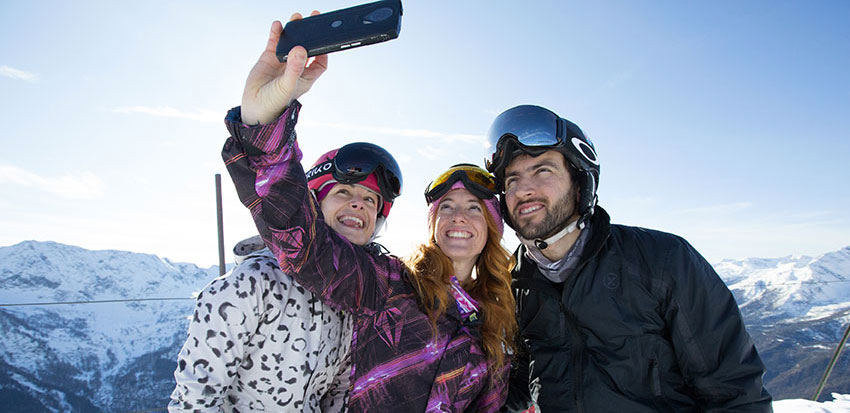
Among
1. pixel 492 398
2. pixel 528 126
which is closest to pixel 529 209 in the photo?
pixel 528 126

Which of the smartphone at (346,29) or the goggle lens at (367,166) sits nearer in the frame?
the smartphone at (346,29)

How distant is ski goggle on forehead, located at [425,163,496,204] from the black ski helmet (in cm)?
15

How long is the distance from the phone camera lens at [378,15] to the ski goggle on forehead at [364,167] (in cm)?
130

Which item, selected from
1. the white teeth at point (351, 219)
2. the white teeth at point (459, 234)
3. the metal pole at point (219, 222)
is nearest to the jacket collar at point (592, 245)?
the white teeth at point (459, 234)

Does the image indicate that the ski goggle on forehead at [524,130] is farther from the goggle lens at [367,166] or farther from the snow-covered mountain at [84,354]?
the snow-covered mountain at [84,354]

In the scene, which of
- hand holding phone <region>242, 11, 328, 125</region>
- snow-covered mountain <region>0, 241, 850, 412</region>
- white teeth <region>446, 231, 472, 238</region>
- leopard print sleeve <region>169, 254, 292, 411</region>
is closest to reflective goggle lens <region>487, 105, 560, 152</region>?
white teeth <region>446, 231, 472, 238</region>

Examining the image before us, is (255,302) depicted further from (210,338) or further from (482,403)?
(482,403)

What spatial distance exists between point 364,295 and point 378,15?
4.74ft

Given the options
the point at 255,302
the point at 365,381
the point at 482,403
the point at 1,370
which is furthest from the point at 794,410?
the point at 1,370

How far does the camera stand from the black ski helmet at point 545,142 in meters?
3.02

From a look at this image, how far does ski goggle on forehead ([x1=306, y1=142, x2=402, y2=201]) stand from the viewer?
2.82m

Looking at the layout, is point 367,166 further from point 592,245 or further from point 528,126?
point 592,245

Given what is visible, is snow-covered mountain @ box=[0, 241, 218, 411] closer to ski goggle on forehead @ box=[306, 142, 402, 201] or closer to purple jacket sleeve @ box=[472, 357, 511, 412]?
ski goggle on forehead @ box=[306, 142, 402, 201]

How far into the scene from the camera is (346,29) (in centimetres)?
166
